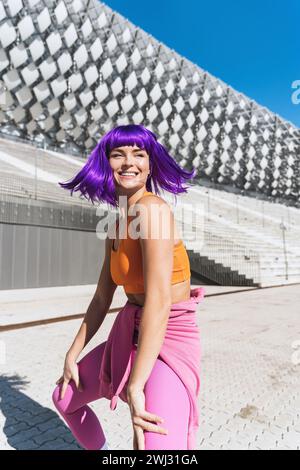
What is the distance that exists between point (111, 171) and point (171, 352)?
889mm

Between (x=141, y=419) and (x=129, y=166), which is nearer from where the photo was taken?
(x=141, y=419)

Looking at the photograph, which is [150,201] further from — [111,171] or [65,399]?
[65,399]

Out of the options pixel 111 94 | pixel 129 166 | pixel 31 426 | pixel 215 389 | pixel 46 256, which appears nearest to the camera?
pixel 129 166

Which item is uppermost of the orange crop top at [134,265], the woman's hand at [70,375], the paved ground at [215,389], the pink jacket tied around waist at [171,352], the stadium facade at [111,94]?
the stadium facade at [111,94]

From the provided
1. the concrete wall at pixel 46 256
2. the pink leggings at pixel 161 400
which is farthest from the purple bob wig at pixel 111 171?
the concrete wall at pixel 46 256

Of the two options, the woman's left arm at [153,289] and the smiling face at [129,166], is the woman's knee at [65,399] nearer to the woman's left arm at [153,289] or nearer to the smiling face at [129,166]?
the woman's left arm at [153,289]

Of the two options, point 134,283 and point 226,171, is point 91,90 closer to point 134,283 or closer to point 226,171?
point 226,171

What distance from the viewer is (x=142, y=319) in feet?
4.28

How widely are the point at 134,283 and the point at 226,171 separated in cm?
6407

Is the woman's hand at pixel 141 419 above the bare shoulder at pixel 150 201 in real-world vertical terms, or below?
below

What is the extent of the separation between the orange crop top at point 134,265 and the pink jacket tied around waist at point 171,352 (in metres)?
0.11

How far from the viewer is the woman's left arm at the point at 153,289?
126 cm

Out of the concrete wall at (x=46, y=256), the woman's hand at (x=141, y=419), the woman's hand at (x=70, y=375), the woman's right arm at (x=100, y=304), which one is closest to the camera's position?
the woman's hand at (x=141, y=419)

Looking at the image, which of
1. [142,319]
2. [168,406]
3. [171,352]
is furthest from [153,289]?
[168,406]
